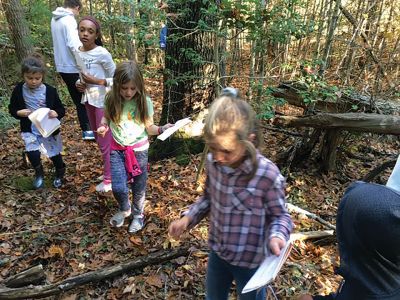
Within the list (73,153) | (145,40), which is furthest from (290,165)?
(73,153)

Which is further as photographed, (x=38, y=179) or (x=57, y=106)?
(x=38, y=179)

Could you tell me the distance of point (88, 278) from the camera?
308 centimetres

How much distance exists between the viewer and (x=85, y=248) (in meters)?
3.57

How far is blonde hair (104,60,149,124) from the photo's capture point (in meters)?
3.08

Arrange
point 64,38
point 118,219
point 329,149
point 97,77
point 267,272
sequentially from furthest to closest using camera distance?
point 329,149 → point 64,38 → point 97,77 → point 118,219 → point 267,272

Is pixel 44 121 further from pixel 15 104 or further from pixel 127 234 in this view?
pixel 127 234

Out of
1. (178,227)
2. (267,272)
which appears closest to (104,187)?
(178,227)

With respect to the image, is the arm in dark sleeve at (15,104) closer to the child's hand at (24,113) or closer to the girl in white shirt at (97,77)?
the child's hand at (24,113)

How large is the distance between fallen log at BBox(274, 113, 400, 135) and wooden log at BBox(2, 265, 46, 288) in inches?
133

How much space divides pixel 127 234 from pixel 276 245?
7.51 ft

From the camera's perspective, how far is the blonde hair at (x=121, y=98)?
3.08 metres

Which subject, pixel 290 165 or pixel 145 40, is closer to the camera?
pixel 145 40

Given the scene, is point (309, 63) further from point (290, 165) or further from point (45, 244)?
point (45, 244)

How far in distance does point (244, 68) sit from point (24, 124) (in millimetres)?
6970
